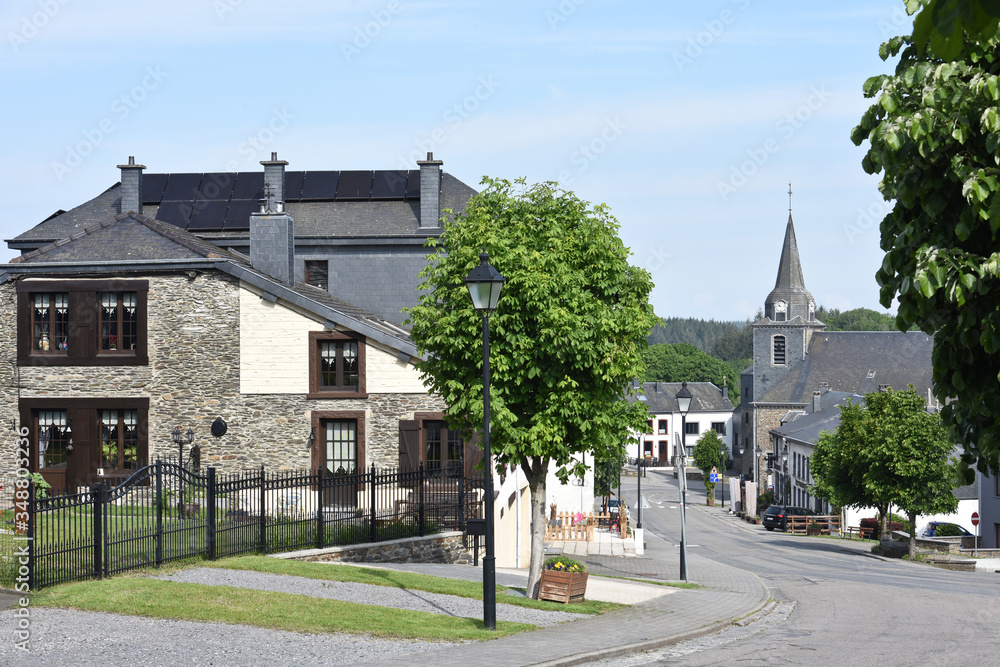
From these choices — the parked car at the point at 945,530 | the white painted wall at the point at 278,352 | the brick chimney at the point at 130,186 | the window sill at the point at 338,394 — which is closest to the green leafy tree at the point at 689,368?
the parked car at the point at 945,530

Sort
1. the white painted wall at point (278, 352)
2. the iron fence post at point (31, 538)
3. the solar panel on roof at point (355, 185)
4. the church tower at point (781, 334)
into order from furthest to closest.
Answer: the church tower at point (781, 334)
the solar panel on roof at point (355, 185)
the white painted wall at point (278, 352)
the iron fence post at point (31, 538)

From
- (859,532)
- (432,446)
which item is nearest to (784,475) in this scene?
(859,532)

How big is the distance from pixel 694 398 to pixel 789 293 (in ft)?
120

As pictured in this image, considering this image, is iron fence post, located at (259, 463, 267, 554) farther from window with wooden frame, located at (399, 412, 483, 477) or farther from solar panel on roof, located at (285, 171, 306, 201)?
solar panel on roof, located at (285, 171, 306, 201)

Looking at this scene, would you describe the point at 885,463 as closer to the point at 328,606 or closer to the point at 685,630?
the point at 685,630

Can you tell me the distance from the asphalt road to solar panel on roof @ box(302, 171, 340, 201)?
20.6 meters

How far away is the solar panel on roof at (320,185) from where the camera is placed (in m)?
43.0

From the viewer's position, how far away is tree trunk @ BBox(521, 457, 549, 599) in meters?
18.7

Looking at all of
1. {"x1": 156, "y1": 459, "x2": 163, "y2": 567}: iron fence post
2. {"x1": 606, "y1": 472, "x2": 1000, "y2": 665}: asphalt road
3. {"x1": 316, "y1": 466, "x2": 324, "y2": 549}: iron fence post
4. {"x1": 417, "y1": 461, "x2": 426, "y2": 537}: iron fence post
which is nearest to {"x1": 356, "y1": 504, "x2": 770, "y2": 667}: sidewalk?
{"x1": 606, "y1": 472, "x2": 1000, "y2": 665}: asphalt road

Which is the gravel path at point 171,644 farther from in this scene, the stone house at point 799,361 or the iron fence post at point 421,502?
the stone house at point 799,361

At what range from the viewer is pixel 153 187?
147 ft

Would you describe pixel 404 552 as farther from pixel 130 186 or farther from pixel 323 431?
pixel 130 186

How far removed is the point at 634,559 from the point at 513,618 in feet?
64.2

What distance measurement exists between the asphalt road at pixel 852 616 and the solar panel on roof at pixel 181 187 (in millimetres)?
25583
